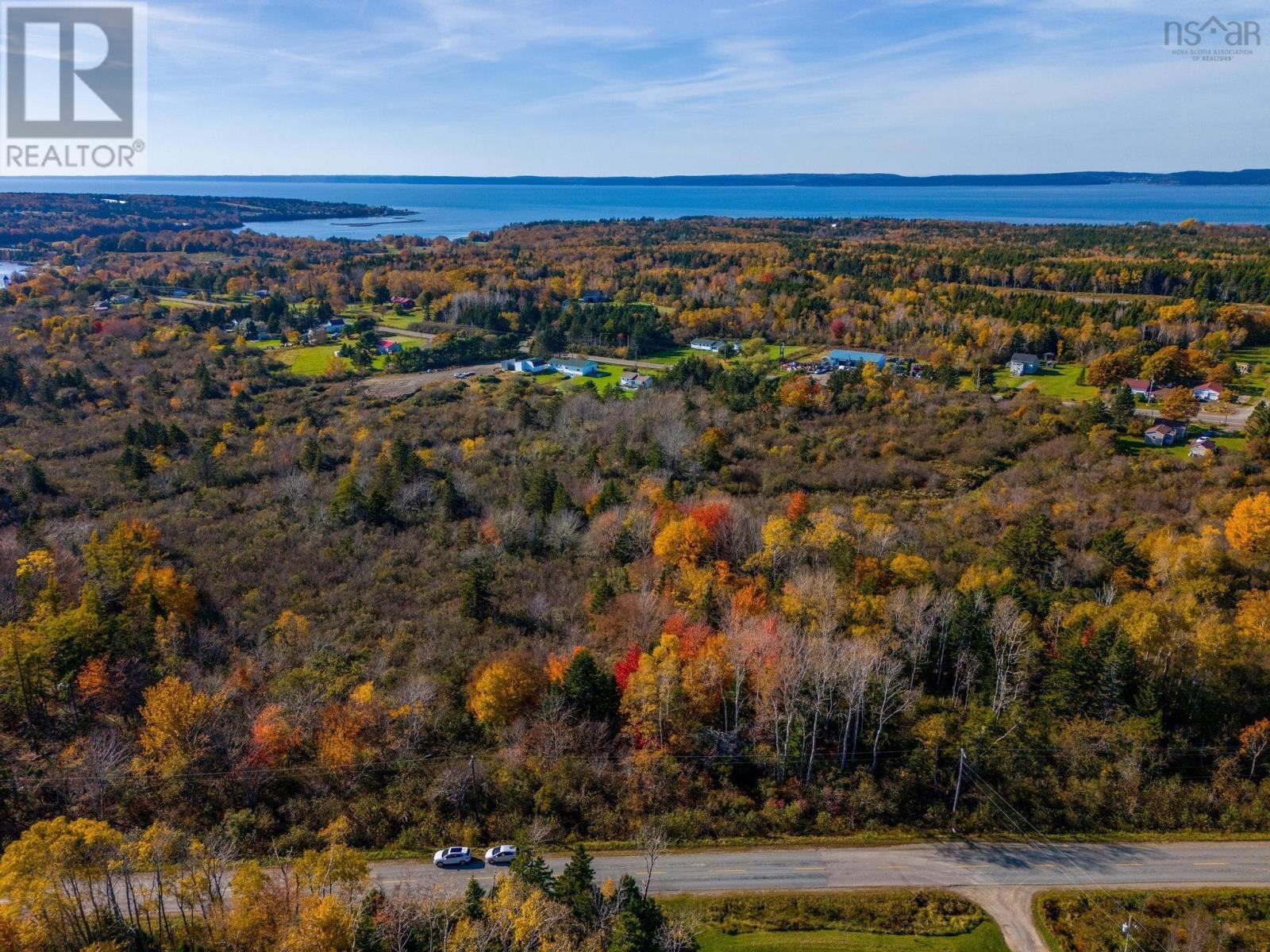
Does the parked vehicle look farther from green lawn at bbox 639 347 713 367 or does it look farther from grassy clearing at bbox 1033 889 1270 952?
green lawn at bbox 639 347 713 367

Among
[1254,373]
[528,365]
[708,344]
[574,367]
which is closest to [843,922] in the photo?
[574,367]

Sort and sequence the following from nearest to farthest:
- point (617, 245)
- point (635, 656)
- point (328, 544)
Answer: point (635, 656) → point (328, 544) → point (617, 245)

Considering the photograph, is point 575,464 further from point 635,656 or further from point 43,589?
point 43,589

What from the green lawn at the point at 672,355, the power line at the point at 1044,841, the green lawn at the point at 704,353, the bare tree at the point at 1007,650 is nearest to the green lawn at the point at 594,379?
the green lawn at the point at 672,355

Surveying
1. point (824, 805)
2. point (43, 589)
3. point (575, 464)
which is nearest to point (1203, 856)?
point (824, 805)

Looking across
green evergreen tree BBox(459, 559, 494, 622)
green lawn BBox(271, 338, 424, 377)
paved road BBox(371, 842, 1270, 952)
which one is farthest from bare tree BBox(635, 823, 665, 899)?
green lawn BBox(271, 338, 424, 377)
